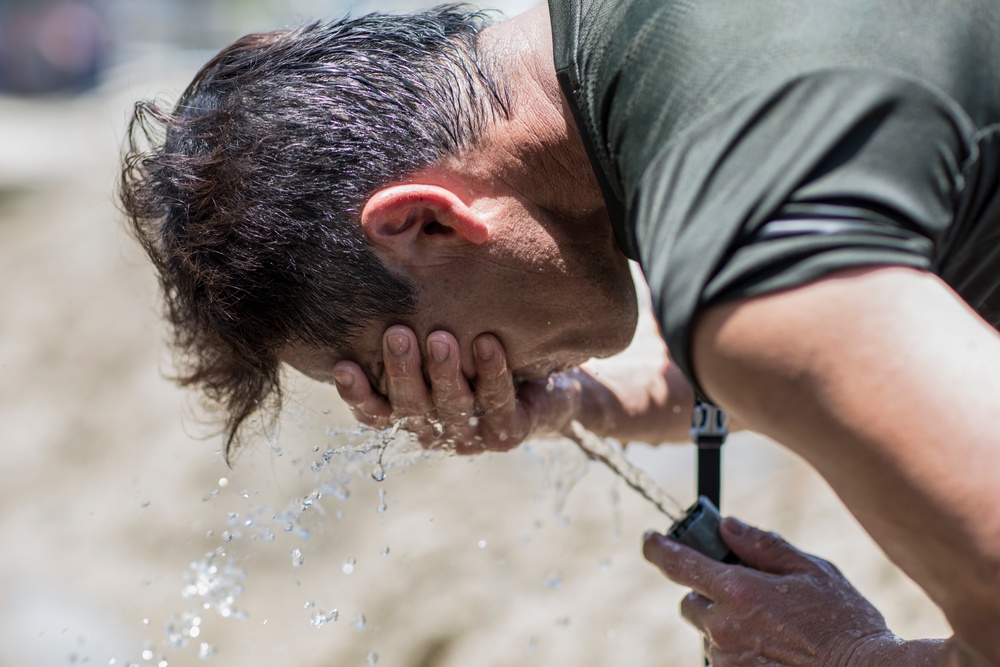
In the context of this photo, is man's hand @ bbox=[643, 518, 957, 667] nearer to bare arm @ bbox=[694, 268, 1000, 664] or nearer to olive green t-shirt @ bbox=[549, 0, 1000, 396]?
bare arm @ bbox=[694, 268, 1000, 664]

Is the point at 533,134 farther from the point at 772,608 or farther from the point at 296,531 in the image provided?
the point at 296,531

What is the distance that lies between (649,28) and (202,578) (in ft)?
10.2

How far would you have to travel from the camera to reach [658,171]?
127 cm

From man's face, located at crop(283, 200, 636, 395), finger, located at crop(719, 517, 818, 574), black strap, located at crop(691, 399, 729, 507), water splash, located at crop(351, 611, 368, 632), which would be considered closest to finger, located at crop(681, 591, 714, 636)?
finger, located at crop(719, 517, 818, 574)

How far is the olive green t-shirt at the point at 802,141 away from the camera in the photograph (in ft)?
3.78

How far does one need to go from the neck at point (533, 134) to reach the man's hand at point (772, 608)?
0.78m

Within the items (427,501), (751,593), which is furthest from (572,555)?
(751,593)

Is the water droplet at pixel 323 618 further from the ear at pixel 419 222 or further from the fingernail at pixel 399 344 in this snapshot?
the ear at pixel 419 222

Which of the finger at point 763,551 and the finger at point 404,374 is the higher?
the finger at point 404,374

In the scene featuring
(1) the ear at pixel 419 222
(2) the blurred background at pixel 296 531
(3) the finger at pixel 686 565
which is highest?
(1) the ear at pixel 419 222

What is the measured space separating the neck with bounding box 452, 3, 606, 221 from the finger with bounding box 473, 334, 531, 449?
1.05 ft

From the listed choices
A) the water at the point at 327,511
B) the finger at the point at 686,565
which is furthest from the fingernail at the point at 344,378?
the finger at the point at 686,565

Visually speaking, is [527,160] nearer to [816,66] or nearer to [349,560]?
[816,66]

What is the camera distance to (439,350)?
1878mm
